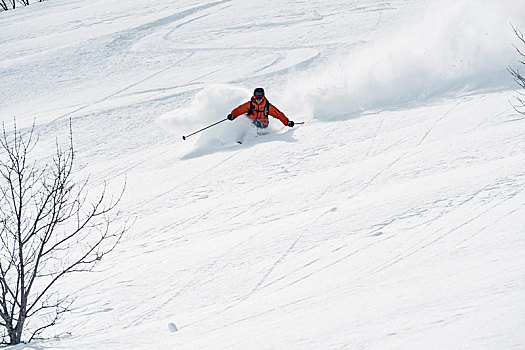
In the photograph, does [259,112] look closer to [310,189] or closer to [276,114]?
[276,114]

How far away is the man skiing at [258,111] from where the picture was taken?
11.1 m

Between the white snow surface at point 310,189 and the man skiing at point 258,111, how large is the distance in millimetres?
349

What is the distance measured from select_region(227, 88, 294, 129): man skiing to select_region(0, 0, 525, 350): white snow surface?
0.35 metres

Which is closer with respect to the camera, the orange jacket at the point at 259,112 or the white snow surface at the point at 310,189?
the white snow surface at the point at 310,189

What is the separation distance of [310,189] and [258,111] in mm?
3211

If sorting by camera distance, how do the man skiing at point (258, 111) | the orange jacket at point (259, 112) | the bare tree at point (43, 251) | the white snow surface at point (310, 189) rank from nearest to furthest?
the white snow surface at point (310, 189) → the bare tree at point (43, 251) → the man skiing at point (258, 111) → the orange jacket at point (259, 112)

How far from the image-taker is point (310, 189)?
864cm

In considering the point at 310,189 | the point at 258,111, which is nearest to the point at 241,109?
the point at 258,111

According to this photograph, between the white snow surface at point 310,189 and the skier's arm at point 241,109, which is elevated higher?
the skier's arm at point 241,109

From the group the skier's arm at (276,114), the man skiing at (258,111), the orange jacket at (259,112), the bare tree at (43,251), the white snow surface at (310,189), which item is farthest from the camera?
the skier's arm at (276,114)

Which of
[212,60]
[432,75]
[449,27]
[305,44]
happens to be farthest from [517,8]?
[212,60]

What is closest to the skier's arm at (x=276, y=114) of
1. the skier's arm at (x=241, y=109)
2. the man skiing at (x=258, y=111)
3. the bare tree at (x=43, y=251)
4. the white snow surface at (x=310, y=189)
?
the man skiing at (x=258, y=111)

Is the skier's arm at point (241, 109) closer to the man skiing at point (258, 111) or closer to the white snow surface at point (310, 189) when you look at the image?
the man skiing at point (258, 111)

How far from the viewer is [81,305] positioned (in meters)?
6.33
